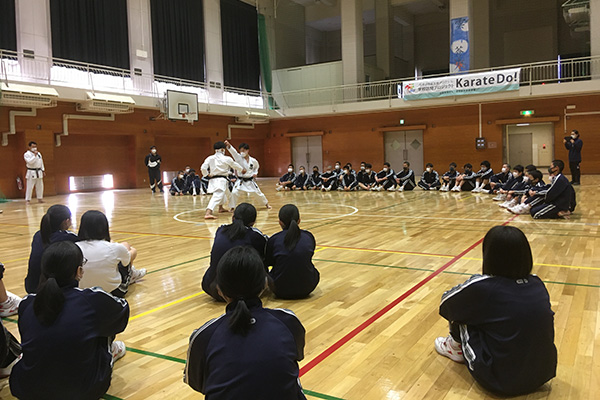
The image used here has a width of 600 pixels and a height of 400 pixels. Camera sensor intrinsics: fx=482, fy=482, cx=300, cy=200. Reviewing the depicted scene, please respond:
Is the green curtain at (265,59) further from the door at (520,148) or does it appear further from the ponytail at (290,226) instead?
the ponytail at (290,226)

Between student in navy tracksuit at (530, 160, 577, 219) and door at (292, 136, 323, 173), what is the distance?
18.6 metres

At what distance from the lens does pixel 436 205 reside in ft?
39.5

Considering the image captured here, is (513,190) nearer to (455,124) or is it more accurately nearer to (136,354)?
(136,354)

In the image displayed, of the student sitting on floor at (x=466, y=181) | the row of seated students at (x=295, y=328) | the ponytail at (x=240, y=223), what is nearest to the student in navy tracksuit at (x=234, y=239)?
the ponytail at (x=240, y=223)

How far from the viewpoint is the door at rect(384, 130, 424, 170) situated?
79.6 ft

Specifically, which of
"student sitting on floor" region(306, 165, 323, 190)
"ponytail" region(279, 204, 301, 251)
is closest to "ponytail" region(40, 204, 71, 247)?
"ponytail" region(279, 204, 301, 251)

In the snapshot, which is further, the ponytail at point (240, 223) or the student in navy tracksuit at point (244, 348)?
the ponytail at point (240, 223)

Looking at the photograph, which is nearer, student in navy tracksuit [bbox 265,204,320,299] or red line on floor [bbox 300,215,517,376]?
red line on floor [bbox 300,215,517,376]

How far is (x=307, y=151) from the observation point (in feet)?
90.1

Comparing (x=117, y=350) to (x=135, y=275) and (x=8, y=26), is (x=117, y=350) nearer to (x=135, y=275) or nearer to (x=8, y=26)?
(x=135, y=275)

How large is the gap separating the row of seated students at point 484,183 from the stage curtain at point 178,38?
26.1 feet

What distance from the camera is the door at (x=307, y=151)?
89.0 feet

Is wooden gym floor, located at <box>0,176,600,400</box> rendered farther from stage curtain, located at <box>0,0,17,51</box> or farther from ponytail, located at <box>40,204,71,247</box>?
stage curtain, located at <box>0,0,17,51</box>

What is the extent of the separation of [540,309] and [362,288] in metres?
2.26
